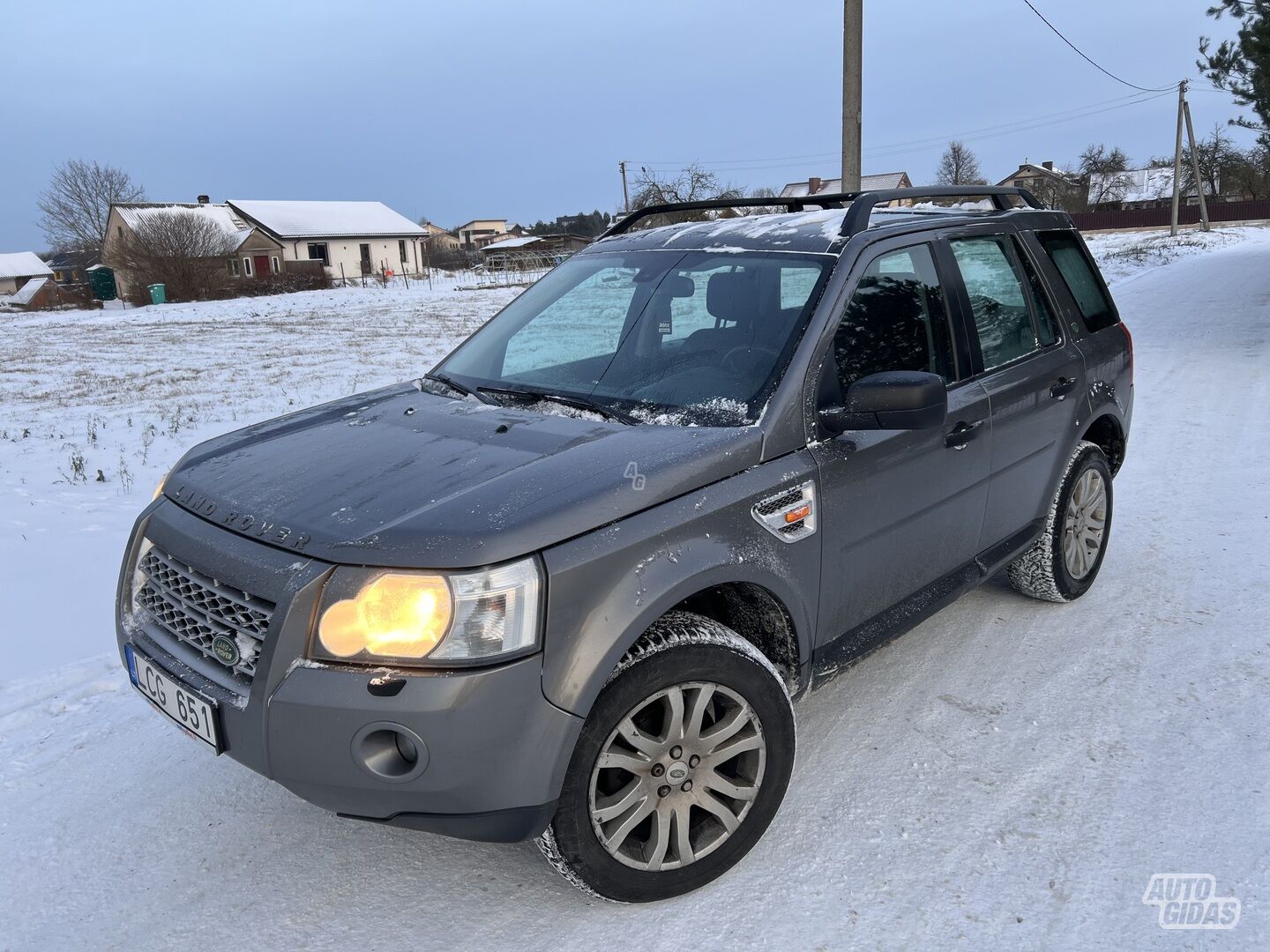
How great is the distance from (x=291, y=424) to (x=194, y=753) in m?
1.22

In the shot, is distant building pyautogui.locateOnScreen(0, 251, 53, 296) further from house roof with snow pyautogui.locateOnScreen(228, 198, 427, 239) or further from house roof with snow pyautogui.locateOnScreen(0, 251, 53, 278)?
house roof with snow pyautogui.locateOnScreen(228, 198, 427, 239)

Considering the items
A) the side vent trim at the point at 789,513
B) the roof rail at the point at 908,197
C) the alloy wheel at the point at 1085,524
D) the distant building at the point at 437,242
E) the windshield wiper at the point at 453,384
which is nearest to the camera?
the side vent trim at the point at 789,513

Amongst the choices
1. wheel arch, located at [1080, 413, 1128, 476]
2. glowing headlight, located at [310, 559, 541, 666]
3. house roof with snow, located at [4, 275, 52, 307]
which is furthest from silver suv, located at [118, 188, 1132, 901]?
house roof with snow, located at [4, 275, 52, 307]

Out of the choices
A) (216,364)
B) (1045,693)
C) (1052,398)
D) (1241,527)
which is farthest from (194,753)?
(216,364)

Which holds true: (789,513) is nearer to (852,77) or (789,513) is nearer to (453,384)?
(453,384)

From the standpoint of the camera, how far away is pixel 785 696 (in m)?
2.63

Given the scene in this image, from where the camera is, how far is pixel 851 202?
3.42 m

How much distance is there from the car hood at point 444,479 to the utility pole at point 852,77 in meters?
8.35

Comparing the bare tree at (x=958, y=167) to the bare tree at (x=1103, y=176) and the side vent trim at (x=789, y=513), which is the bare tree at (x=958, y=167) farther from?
the side vent trim at (x=789, y=513)

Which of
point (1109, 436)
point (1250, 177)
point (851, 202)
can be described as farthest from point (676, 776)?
point (1250, 177)

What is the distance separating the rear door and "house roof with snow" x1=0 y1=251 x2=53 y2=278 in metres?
98.7

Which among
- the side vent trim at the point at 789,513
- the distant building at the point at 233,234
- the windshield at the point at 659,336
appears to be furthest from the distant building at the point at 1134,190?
the side vent trim at the point at 789,513

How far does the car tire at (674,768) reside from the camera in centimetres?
230

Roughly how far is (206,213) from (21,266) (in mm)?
44567
